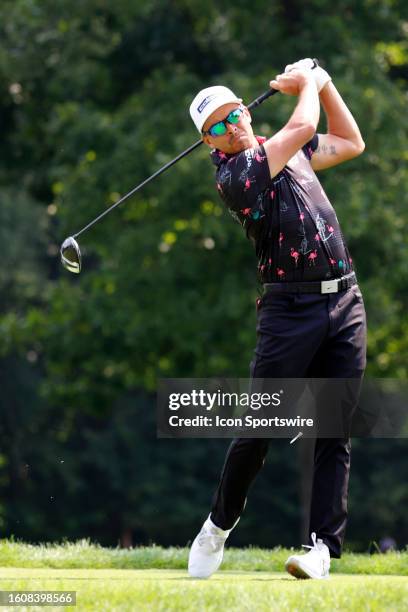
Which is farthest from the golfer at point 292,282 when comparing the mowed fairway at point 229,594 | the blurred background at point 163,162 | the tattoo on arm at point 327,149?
the blurred background at point 163,162

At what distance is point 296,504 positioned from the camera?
3156cm

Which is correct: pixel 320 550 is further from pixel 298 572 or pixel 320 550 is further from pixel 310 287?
pixel 310 287

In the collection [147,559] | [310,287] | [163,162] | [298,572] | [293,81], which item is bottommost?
[147,559]

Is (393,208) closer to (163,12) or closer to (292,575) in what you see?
(163,12)

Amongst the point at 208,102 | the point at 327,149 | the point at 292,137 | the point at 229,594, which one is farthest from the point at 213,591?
the point at 327,149

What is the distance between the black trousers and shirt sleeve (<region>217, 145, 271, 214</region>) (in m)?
0.44

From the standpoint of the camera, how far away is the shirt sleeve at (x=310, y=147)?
5.32 meters

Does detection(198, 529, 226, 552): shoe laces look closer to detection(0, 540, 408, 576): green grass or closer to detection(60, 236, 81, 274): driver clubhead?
detection(0, 540, 408, 576): green grass

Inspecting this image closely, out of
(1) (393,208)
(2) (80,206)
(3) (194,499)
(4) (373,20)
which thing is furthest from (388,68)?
(3) (194,499)

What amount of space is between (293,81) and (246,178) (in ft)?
1.98

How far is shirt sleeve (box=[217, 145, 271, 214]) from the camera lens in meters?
4.79

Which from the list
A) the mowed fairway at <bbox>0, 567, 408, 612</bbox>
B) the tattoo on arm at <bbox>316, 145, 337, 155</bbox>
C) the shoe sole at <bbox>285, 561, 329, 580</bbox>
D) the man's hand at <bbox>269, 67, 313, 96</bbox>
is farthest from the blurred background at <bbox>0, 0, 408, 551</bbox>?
the mowed fairway at <bbox>0, 567, 408, 612</bbox>

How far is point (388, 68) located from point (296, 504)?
16688mm

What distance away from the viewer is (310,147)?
212 inches
